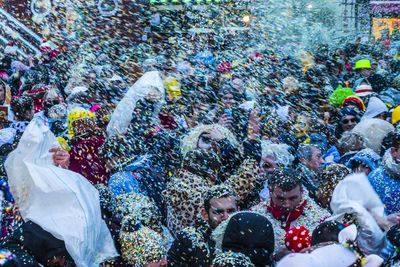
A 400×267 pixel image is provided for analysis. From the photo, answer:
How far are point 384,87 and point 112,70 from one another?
13.6 ft

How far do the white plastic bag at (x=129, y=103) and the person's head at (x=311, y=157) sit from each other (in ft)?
5.55

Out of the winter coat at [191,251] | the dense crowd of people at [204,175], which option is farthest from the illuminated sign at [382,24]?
the winter coat at [191,251]

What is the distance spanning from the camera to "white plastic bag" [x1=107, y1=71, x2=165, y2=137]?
6.29 metres

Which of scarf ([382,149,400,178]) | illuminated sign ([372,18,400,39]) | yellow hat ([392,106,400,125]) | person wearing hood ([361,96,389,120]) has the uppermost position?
scarf ([382,149,400,178])

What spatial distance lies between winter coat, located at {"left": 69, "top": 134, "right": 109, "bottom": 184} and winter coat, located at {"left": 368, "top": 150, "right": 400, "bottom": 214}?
220cm

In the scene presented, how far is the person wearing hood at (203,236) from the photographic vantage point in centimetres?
353

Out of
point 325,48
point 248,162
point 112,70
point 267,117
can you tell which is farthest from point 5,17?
point 248,162

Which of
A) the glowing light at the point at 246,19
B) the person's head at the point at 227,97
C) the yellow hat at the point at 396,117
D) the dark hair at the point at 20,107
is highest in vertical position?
the dark hair at the point at 20,107

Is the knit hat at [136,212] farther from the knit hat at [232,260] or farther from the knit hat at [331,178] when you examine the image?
the knit hat at [331,178]

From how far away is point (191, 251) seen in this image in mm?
3537

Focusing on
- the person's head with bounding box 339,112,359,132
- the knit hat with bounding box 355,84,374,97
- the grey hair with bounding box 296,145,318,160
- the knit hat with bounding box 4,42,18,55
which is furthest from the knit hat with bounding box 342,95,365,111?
the knit hat with bounding box 4,42,18,55

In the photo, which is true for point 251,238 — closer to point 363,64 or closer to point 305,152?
point 305,152

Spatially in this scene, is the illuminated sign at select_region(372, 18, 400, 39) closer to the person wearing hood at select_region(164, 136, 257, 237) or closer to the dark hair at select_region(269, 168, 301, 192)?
the person wearing hood at select_region(164, 136, 257, 237)

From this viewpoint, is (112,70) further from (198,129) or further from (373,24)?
(373,24)
